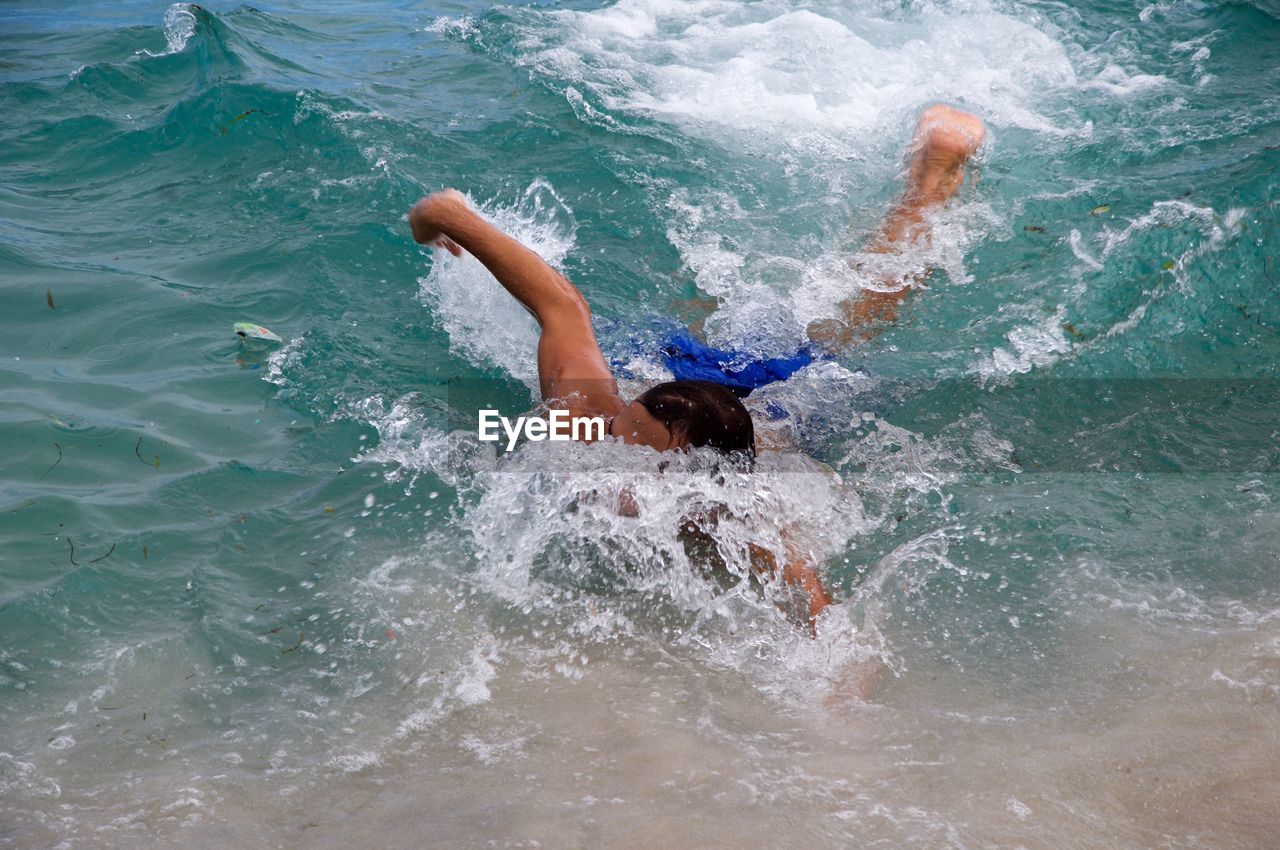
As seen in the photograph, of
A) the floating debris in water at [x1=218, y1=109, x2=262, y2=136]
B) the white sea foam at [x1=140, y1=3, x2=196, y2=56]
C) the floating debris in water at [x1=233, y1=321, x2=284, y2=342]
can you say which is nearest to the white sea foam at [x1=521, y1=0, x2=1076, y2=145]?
the floating debris in water at [x1=218, y1=109, x2=262, y2=136]

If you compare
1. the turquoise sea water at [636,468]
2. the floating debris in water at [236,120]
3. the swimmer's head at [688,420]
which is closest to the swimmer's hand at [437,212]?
the turquoise sea water at [636,468]

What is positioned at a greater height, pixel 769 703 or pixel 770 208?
pixel 770 208

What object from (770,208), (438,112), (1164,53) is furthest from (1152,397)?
(438,112)

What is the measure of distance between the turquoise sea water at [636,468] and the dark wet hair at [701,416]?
0.18 meters

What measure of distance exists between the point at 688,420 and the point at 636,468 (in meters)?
0.26

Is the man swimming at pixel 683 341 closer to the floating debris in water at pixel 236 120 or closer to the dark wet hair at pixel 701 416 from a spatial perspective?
the dark wet hair at pixel 701 416

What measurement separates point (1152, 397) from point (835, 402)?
4.39 feet

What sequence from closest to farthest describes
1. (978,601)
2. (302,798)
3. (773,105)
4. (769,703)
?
(302,798), (769,703), (978,601), (773,105)

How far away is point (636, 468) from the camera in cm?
353

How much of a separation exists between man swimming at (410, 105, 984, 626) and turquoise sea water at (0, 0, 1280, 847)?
0.44ft

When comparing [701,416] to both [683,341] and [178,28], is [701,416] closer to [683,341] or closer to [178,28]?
[683,341]

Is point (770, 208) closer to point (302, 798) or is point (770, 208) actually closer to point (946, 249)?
point (946, 249)

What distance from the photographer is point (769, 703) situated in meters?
2.86

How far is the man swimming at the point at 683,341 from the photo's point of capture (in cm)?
347
